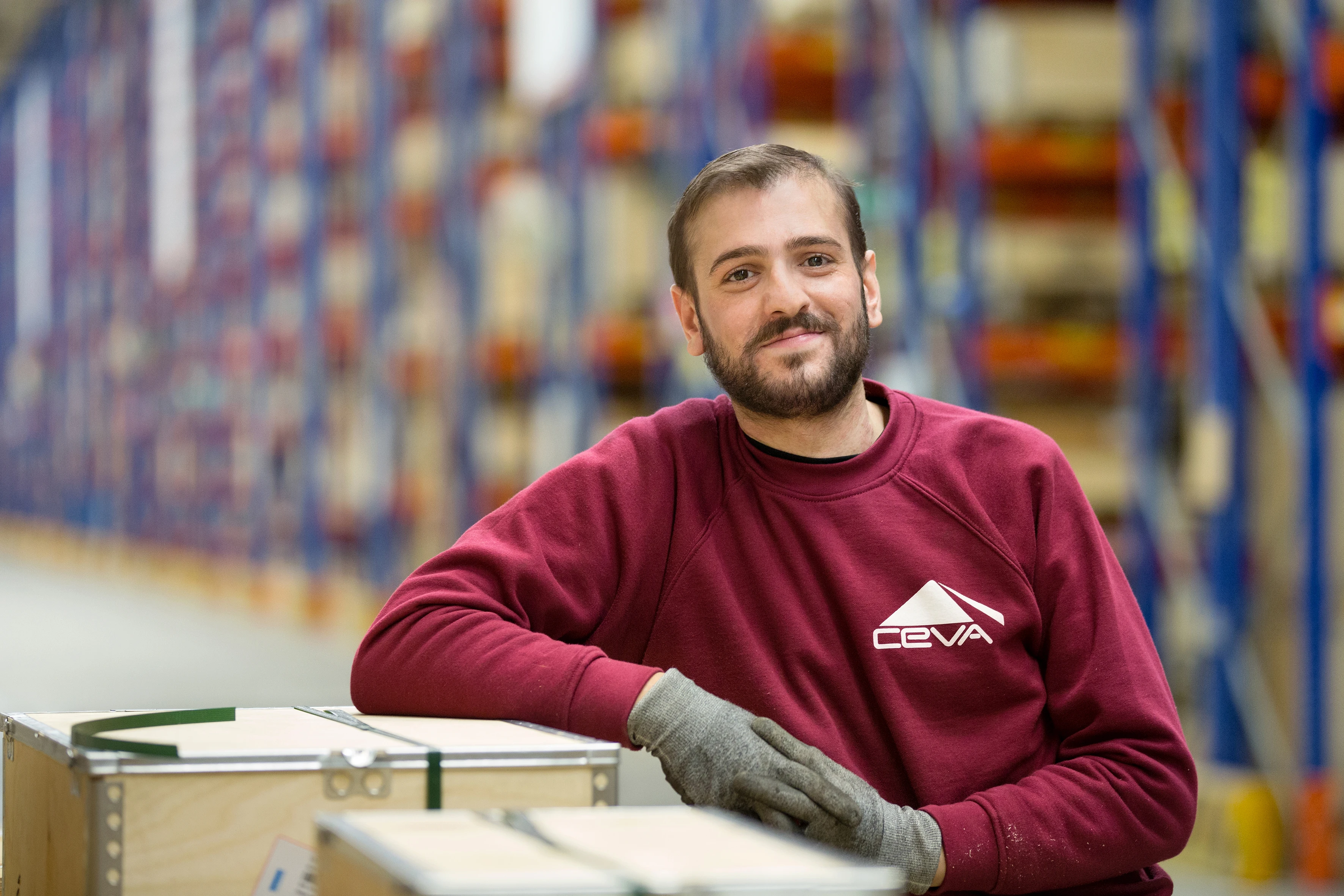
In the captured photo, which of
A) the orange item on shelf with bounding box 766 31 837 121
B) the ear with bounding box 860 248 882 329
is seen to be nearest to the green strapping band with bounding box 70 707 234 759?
the ear with bounding box 860 248 882 329

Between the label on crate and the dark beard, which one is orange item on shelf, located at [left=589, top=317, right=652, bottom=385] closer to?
the dark beard

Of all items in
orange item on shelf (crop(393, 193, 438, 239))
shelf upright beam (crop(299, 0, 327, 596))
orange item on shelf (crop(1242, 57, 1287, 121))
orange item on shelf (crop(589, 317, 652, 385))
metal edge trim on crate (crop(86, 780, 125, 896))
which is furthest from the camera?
shelf upright beam (crop(299, 0, 327, 596))

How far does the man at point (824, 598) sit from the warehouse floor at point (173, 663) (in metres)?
2.87

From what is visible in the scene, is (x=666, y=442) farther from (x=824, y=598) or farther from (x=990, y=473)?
(x=990, y=473)

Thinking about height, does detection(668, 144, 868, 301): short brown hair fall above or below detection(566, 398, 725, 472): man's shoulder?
above

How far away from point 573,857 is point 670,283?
6825 mm

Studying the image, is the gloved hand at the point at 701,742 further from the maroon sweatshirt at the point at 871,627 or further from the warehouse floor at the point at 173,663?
the warehouse floor at the point at 173,663

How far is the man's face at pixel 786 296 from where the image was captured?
2156 millimetres

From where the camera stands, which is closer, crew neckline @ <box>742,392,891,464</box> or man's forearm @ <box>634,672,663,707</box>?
man's forearm @ <box>634,672,663,707</box>

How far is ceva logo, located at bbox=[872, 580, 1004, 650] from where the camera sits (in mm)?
2080

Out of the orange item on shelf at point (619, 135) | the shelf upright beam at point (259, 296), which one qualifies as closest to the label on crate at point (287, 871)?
the orange item on shelf at point (619, 135)

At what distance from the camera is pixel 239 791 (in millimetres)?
1727

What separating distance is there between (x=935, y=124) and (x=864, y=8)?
85 cm

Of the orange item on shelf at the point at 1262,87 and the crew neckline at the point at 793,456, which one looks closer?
the crew neckline at the point at 793,456
